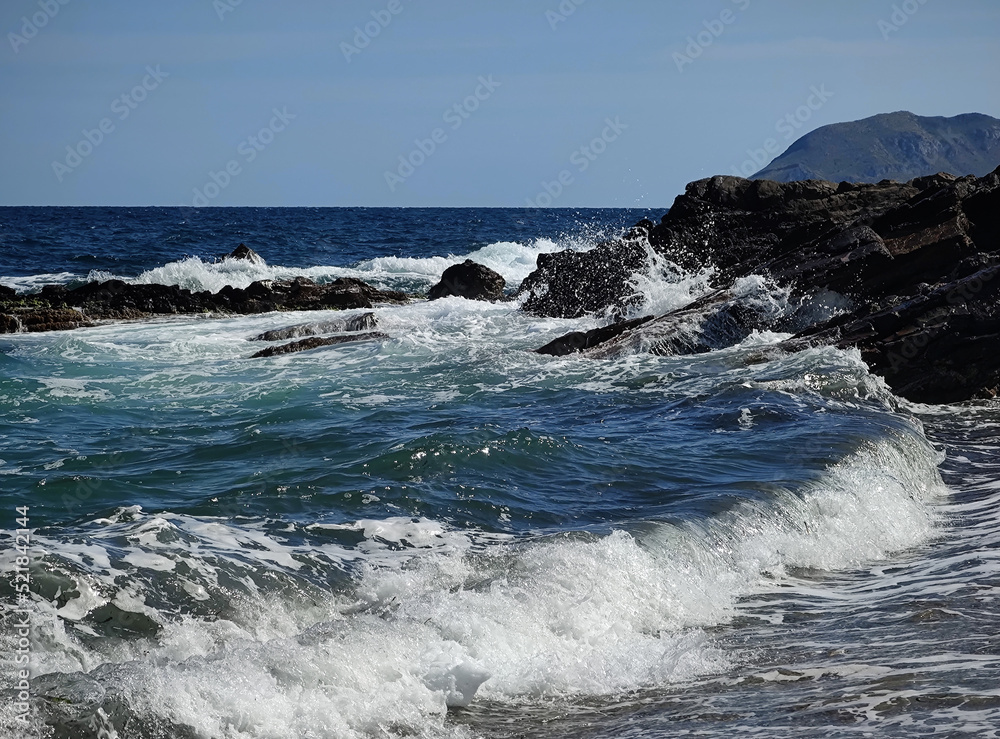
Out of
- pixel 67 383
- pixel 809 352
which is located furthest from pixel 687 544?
pixel 67 383

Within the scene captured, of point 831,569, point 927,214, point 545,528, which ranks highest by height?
point 927,214

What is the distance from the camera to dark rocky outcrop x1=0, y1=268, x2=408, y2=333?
73.5 ft

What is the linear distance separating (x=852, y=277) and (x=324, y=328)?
9411 mm

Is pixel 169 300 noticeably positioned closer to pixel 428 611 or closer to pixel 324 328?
pixel 324 328

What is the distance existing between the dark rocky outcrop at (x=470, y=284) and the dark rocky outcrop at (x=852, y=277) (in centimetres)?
273

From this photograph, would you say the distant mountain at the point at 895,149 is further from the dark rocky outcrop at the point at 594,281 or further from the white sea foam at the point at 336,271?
the dark rocky outcrop at the point at 594,281

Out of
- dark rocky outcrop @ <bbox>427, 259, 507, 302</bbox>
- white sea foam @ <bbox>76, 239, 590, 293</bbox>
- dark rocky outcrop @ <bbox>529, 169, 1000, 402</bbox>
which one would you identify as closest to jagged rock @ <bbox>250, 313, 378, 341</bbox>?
dark rocky outcrop @ <bbox>529, 169, 1000, 402</bbox>

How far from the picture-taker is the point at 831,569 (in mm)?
7012

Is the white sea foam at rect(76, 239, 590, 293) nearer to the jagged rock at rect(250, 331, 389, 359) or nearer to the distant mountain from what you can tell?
the jagged rock at rect(250, 331, 389, 359)

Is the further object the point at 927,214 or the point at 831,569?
the point at 927,214

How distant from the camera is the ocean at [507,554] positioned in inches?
179

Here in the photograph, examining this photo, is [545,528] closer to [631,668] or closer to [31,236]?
[631,668]

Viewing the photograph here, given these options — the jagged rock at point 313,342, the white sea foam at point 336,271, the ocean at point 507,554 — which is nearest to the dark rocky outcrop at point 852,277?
the ocean at point 507,554

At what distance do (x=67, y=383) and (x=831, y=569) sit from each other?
35.2 feet
